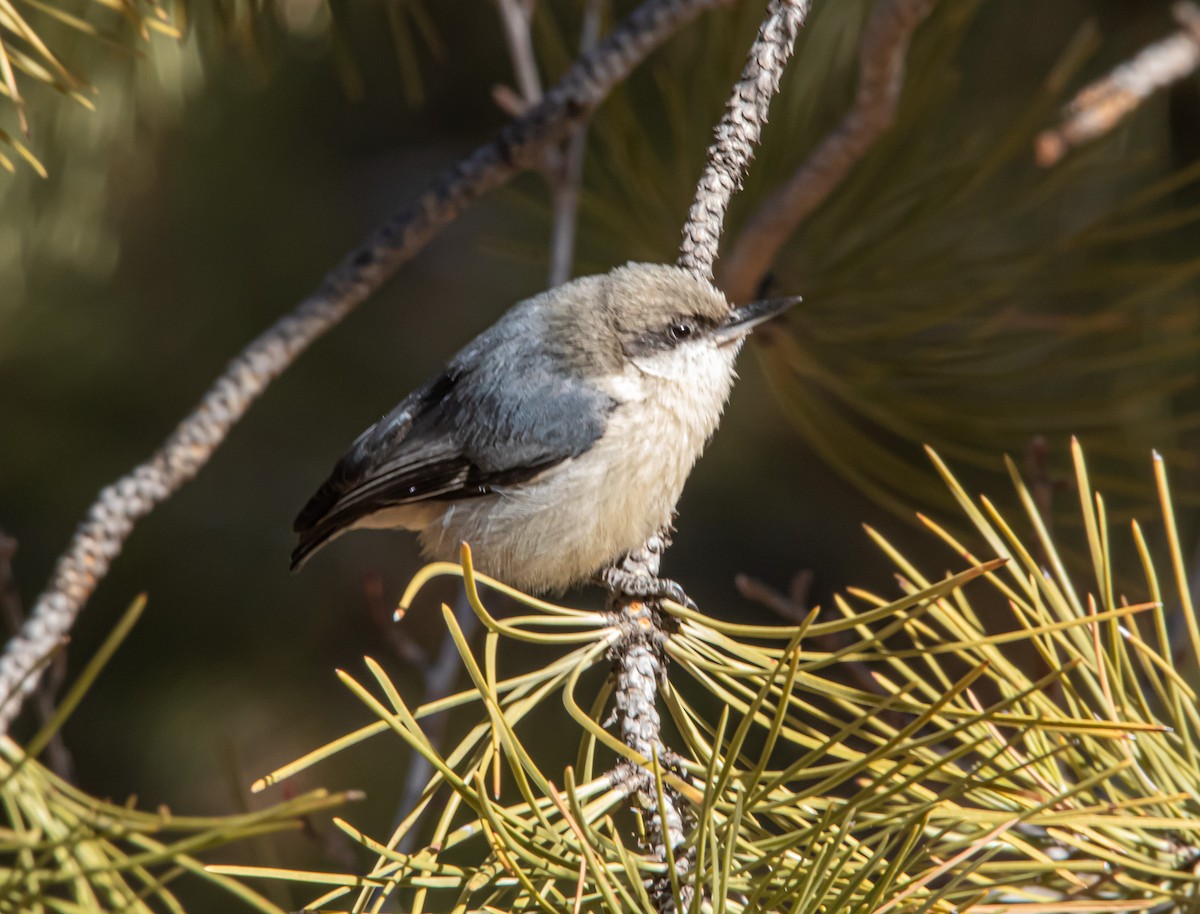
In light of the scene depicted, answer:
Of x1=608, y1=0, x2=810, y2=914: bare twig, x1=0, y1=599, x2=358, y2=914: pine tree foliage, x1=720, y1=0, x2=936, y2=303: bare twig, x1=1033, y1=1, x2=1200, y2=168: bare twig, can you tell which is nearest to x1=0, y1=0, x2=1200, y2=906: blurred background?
x1=1033, y1=1, x2=1200, y2=168: bare twig

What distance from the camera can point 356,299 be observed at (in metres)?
1.81

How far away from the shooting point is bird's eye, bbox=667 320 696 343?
203cm

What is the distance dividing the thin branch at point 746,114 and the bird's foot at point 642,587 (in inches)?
21.6

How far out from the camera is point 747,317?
194cm

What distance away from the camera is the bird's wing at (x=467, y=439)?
206 centimetres

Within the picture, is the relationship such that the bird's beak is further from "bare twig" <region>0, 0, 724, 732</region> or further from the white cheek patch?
"bare twig" <region>0, 0, 724, 732</region>

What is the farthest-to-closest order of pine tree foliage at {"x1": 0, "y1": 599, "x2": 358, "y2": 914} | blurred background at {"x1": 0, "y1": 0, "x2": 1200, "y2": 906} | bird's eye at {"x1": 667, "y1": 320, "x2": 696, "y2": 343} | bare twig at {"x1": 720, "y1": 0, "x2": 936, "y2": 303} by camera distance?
blurred background at {"x1": 0, "y1": 0, "x2": 1200, "y2": 906}, bird's eye at {"x1": 667, "y1": 320, "x2": 696, "y2": 343}, bare twig at {"x1": 720, "y1": 0, "x2": 936, "y2": 303}, pine tree foliage at {"x1": 0, "y1": 599, "x2": 358, "y2": 914}

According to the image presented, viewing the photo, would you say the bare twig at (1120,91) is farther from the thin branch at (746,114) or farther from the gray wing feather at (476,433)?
the gray wing feather at (476,433)

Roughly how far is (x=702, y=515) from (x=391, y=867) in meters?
2.63

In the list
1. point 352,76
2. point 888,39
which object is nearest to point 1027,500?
point 888,39

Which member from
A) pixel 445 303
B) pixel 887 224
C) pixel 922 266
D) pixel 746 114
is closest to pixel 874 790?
pixel 746 114

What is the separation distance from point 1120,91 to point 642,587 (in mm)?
1099

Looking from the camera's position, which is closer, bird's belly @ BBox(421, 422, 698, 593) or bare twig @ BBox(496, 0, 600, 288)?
bird's belly @ BBox(421, 422, 698, 593)

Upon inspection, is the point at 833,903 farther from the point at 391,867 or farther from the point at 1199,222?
the point at 1199,222
